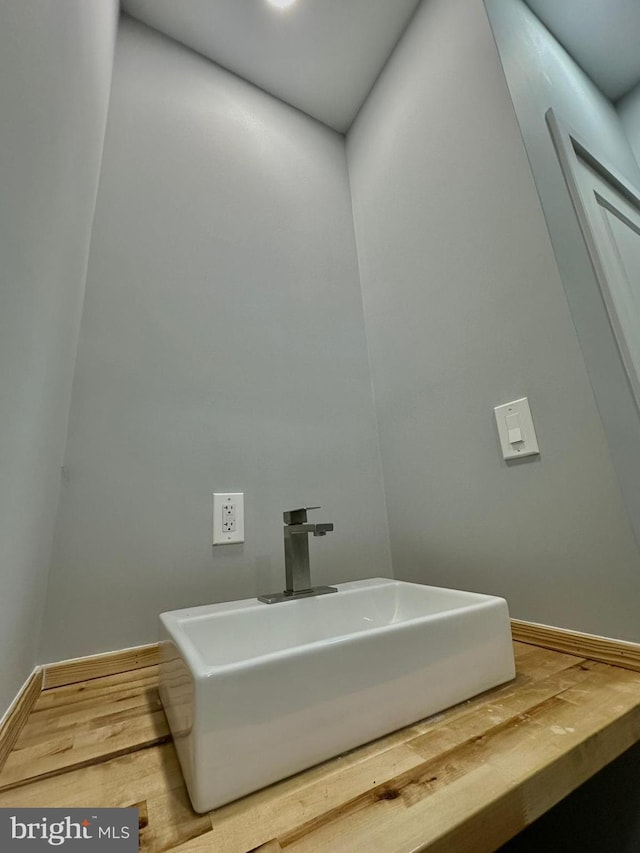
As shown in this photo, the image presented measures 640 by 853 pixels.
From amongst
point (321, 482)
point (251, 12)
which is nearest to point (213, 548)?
point (321, 482)

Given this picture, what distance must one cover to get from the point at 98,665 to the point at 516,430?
0.97 m

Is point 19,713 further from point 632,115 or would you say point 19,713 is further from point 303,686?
point 632,115

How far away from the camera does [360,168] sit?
4.87 ft

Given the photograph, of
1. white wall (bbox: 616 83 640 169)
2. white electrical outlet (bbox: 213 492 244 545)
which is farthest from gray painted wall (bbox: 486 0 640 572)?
white electrical outlet (bbox: 213 492 244 545)

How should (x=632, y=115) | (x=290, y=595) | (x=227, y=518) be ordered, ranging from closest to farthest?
(x=290, y=595), (x=227, y=518), (x=632, y=115)

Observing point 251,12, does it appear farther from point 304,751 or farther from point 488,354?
point 304,751

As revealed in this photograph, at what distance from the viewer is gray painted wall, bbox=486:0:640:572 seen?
2.13 feet

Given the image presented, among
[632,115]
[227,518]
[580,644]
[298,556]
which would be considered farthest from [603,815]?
[632,115]

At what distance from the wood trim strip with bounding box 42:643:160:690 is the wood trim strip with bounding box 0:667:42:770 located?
0.9 inches

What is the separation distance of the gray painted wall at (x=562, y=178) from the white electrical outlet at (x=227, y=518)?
2.52 feet

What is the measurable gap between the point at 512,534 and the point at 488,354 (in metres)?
0.42

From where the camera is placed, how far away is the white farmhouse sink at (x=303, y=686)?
0.36 metres

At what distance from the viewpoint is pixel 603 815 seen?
23.4 inches

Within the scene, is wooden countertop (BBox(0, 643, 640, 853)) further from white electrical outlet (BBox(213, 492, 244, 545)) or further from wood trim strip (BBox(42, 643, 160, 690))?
white electrical outlet (BBox(213, 492, 244, 545))
